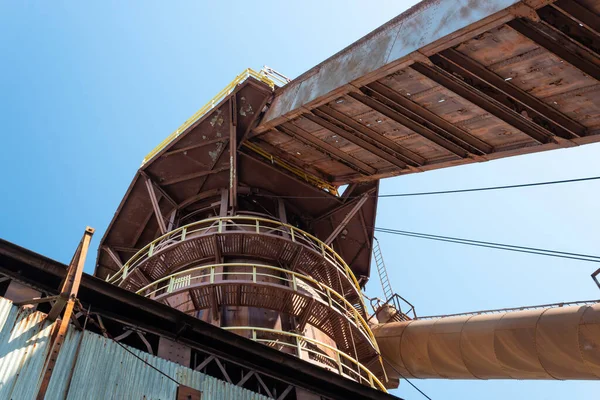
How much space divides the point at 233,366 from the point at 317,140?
946cm

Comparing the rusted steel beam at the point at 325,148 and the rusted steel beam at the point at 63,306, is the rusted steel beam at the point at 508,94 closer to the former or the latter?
the rusted steel beam at the point at 325,148

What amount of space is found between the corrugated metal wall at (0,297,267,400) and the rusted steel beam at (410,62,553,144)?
898cm

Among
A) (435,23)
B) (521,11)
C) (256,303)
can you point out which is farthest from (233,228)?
(521,11)

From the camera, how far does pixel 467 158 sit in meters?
17.8

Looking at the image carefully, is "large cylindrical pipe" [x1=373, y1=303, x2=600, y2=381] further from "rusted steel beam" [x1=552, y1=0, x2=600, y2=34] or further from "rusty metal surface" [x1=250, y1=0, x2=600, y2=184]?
"rusted steel beam" [x1=552, y1=0, x2=600, y2=34]

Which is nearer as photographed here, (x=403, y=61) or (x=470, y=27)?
(x=470, y=27)

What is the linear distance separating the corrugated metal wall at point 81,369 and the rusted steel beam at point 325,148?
10367 mm

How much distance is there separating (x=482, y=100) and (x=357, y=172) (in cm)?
731

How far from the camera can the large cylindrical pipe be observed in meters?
17.7

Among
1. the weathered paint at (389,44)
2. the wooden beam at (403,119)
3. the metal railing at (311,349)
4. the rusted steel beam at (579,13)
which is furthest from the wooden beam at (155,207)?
the rusted steel beam at (579,13)

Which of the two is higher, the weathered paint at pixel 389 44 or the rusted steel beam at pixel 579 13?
the weathered paint at pixel 389 44

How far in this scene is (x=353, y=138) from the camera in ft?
63.6

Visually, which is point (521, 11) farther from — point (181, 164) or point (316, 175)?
point (181, 164)

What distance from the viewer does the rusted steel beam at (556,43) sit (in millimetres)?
12695
